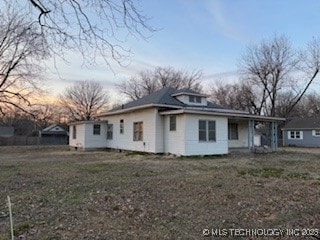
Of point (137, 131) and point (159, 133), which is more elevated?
point (137, 131)

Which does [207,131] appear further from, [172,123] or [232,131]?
[232,131]

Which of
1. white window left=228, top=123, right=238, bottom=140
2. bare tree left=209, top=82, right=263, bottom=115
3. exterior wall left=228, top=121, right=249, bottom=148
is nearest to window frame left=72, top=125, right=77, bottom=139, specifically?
white window left=228, top=123, right=238, bottom=140

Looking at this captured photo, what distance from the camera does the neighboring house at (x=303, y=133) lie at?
35.9 meters

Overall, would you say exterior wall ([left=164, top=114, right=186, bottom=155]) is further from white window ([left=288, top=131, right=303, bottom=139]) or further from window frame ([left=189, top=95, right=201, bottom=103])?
white window ([left=288, top=131, right=303, bottom=139])

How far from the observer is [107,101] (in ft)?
193

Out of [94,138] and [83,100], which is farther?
[83,100]

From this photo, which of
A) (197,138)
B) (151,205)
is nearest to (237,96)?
(197,138)

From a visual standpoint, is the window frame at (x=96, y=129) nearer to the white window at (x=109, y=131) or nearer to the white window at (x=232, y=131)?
the white window at (x=109, y=131)

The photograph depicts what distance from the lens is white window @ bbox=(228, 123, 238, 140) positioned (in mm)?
23516

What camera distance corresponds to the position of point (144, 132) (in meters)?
20.1

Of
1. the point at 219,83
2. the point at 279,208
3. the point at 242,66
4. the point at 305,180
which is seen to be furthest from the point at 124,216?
the point at 219,83

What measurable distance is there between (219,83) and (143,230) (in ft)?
163

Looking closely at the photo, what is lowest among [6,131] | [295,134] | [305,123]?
[295,134]

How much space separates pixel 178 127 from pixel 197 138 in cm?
122
